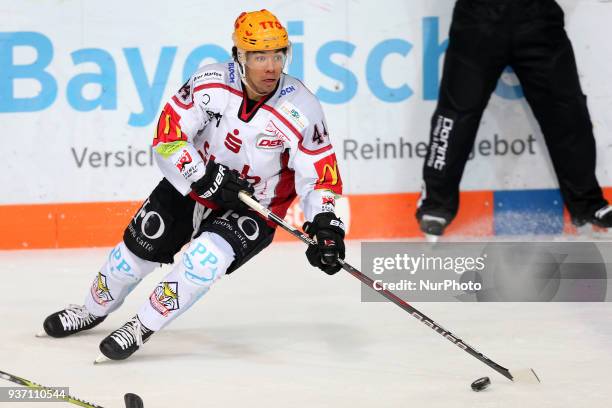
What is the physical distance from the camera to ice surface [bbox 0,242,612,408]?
3.03 m

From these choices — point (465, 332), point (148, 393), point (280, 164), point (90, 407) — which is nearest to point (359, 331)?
point (465, 332)

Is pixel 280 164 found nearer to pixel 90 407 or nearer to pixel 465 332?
pixel 465 332

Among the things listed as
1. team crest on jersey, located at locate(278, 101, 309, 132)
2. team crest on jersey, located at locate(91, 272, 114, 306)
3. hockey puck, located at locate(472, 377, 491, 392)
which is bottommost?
team crest on jersey, located at locate(91, 272, 114, 306)

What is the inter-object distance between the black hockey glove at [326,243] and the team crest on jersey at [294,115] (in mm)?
305

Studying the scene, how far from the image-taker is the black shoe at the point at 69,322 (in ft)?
12.6

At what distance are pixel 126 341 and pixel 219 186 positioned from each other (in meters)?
0.57

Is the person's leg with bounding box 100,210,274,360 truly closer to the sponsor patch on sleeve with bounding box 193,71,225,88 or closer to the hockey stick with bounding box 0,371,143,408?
the sponsor patch on sleeve with bounding box 193,71,225,88

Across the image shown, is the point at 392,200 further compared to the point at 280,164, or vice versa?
the point at 392,200

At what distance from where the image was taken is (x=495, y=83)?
5852 millimetres

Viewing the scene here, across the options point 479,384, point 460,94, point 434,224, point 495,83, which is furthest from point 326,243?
point 495,83

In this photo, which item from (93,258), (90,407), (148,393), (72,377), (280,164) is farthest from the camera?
(93,258)

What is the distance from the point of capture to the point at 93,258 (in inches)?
223

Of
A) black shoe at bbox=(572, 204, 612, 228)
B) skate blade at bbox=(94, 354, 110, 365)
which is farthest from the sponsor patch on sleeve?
black shoe at bbox=(572, 204, 612, 228)

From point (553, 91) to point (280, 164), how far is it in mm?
2534
